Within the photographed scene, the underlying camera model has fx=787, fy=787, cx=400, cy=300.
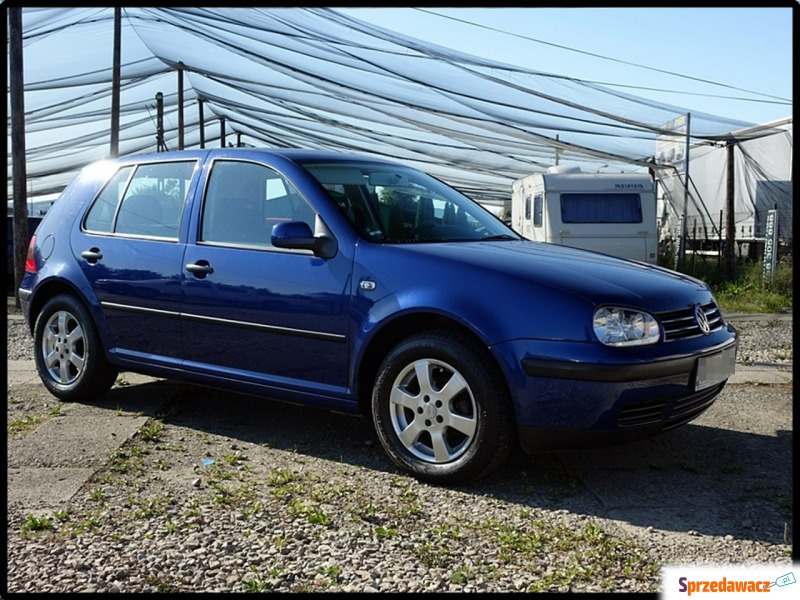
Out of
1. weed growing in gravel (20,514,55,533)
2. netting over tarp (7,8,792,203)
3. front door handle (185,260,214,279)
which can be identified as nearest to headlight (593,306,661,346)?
front door handle (185,260,214,279)

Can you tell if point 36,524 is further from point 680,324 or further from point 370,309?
point 680,324

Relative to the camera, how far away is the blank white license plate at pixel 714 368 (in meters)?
3.73

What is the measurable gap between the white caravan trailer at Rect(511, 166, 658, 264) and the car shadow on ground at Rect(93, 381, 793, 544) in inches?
414

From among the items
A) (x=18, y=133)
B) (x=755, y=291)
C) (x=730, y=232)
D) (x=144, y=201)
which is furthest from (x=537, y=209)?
(x=144, y=201)

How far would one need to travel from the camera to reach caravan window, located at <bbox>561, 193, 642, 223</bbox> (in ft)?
49.6

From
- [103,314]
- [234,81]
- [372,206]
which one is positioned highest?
[234,81]

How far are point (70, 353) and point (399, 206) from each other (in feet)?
8.18

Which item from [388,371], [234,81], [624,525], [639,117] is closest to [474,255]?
[388,371]

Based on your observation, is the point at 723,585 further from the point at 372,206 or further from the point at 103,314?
the point at 103,314

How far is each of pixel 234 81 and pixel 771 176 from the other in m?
11.5

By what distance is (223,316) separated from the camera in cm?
438

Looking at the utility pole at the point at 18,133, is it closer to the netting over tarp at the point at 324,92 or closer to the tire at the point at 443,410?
the netting over tarp at the point at 324,92

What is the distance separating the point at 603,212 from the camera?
1522 centimetres

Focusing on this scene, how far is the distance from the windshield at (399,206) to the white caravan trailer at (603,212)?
410 inches
